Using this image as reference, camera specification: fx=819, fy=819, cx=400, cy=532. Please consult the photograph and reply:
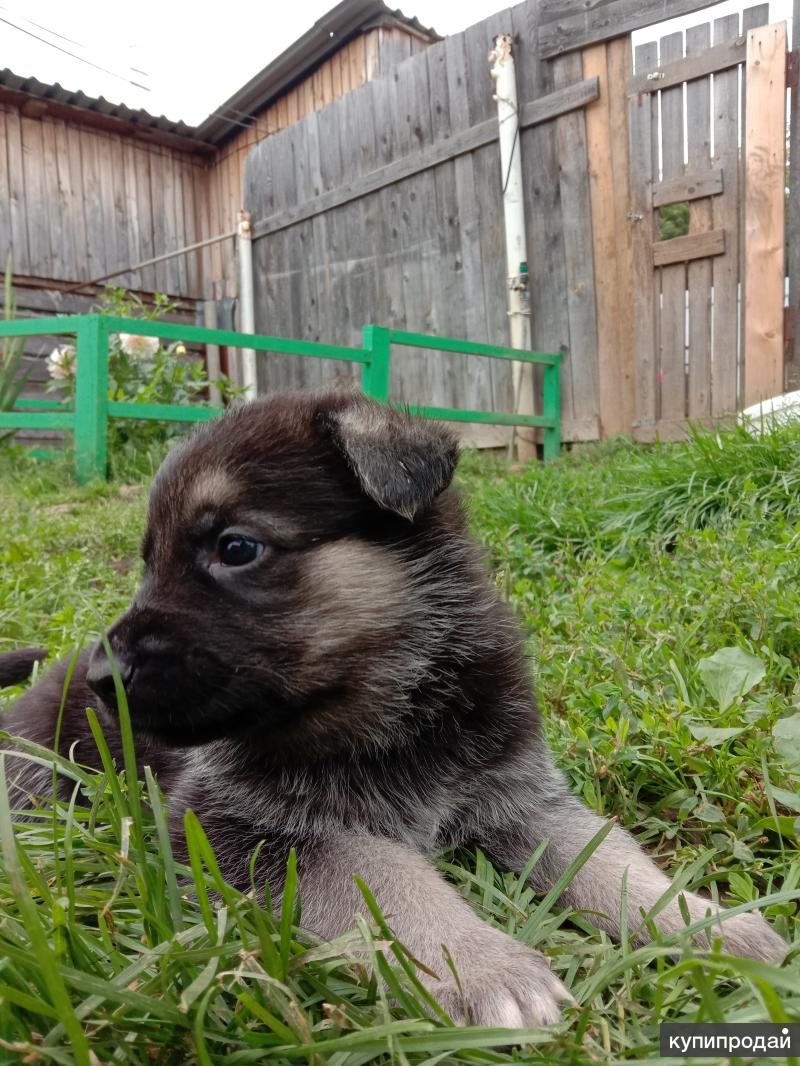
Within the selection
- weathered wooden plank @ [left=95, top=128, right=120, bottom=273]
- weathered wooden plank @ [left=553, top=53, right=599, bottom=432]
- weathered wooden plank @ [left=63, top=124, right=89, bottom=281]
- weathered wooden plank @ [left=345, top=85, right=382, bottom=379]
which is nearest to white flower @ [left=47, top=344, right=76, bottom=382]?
weathered wooden plank @ [left=345, top=85, right=382, bottom=379]

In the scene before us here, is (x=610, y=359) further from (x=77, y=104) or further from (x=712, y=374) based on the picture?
(x=77, y=104)

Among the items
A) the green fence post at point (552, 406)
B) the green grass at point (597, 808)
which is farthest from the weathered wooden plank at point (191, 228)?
the green grass at point (597, 808)

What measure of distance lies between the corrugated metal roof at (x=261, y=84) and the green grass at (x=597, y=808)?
1028cm

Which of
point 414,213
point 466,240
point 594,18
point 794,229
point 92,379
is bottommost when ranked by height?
point 92,379

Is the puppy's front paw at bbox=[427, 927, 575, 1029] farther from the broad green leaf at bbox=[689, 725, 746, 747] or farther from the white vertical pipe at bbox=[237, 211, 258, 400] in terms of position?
the white vertical pipe at bbox=[237, 211, 258, 400]

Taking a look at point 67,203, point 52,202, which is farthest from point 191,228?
point 52,202

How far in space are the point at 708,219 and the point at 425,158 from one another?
374cm

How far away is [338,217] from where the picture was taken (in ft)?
35.4

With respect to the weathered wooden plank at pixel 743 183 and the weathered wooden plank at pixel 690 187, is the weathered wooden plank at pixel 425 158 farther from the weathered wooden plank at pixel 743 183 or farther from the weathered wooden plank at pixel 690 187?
the weathered wooden plank at pixel 743 183

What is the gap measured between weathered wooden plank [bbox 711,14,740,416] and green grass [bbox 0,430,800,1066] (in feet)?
8.63

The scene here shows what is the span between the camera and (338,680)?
190 centimetres

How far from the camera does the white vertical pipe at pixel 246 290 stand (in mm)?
12258

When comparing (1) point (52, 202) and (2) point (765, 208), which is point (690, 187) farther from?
(1) point (52, 202)

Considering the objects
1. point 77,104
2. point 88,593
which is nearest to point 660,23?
point 88,593
